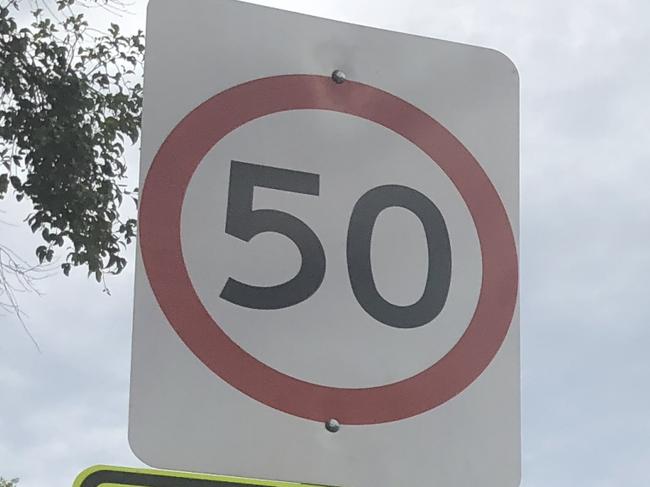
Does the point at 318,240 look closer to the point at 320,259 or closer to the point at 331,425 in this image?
the point at 320,259

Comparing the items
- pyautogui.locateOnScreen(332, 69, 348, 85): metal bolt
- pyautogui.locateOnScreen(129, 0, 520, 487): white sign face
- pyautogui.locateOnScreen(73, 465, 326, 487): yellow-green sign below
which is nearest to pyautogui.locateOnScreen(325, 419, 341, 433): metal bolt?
pyautogui.locateOnScreen(129, 0, 520, 487): white sign face

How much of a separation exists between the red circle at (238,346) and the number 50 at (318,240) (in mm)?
58

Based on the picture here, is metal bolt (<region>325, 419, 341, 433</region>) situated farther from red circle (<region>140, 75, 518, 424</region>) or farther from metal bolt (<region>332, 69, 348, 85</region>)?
metal bolt (<region>332, 69, 348, 85</region>)

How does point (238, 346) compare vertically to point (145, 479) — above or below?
above

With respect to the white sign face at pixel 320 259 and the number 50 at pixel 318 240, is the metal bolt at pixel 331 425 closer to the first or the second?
the white sign face at pixel 320 259

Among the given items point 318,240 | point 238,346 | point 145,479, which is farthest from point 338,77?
point 145,479

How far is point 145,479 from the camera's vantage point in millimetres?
1549

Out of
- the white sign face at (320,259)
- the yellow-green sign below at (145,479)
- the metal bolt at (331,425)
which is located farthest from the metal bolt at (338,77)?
the yellow-green sign below at (145,479)

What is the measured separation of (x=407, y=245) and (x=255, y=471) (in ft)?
1.26

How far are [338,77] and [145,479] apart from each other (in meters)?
0.64

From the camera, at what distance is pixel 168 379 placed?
1.64 metres

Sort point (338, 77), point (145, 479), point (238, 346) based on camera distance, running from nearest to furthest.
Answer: point (145, 479) → point (238, 346) → point (338, 77)

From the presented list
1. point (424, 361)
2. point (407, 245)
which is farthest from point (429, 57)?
point (424, 361)

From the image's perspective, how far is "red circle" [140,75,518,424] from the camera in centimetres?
167
